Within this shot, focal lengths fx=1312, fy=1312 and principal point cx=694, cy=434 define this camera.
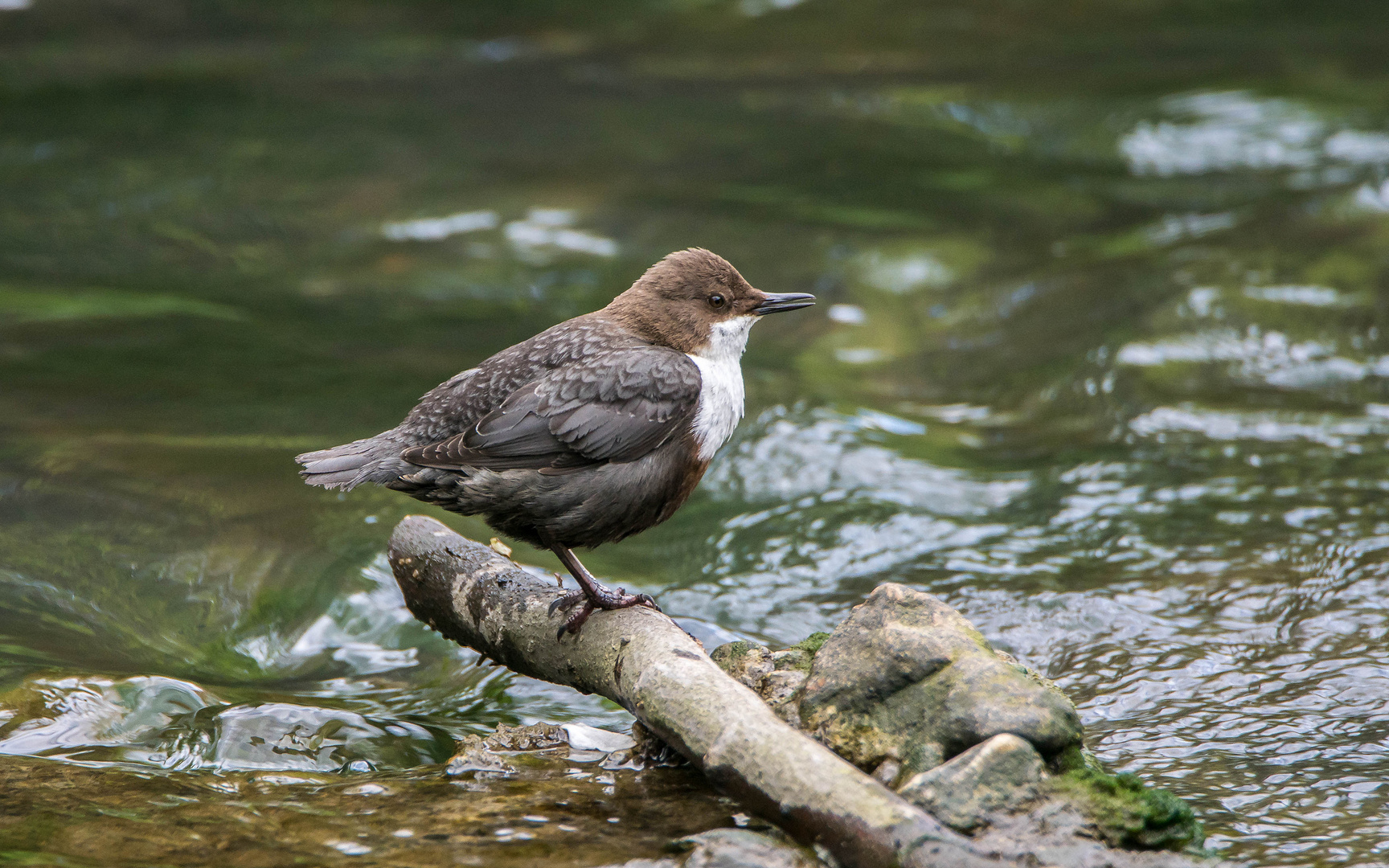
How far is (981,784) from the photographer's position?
2.84 m

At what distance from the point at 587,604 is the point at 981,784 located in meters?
1.27

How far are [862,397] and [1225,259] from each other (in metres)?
2.90

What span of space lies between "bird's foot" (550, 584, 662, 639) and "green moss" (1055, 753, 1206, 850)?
1.30m

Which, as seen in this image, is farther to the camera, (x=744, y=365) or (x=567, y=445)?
(x=744, y=365)

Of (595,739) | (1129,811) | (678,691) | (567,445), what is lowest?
(595,739)

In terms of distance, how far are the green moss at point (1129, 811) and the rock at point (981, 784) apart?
0.30 ft

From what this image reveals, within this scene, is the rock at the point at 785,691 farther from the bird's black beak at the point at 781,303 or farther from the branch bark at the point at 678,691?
the bird's black beak at the point at 781,303

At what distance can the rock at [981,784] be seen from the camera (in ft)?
9.25

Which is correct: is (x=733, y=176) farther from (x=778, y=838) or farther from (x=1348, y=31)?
(x=778, y=838)

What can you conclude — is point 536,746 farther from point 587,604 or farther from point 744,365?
point 744,365

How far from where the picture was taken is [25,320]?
7.45m

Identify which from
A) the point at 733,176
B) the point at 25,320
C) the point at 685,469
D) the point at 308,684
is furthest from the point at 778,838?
the point at 733,176

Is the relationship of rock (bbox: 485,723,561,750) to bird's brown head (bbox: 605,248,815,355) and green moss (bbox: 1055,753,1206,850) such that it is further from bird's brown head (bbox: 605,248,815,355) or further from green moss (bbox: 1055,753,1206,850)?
green moss (bbox: 1055,753,1206,850)

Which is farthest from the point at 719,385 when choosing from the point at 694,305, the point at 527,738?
the point at 527,738
